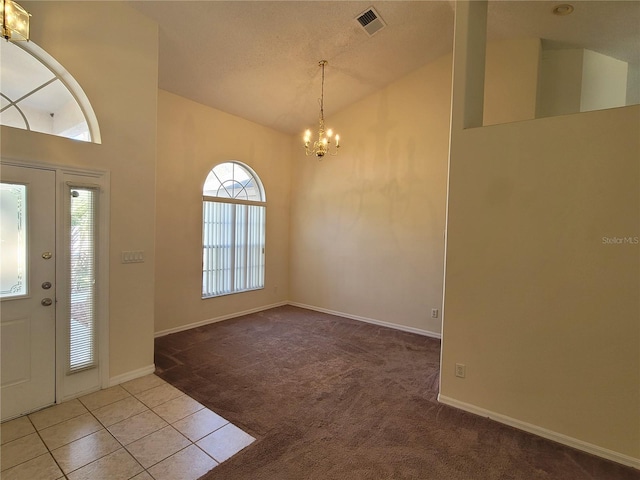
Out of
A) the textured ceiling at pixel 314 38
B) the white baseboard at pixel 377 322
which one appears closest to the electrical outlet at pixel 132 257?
the textured ceiling at pixel 314 38

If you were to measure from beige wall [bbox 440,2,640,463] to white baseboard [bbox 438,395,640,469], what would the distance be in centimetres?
1

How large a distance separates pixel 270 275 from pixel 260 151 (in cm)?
234

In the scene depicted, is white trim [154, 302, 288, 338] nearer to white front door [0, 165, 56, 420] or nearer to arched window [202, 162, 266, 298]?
arched window [202, 162, 266, 298]

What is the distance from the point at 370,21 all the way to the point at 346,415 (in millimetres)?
4119

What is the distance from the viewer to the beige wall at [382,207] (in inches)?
178

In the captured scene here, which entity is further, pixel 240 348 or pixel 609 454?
pixel 240 348

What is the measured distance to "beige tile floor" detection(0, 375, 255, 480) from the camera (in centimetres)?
193

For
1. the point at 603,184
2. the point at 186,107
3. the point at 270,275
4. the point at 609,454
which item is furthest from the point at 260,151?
the point at 609,454

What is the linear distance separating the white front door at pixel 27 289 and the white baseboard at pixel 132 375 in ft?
1.47

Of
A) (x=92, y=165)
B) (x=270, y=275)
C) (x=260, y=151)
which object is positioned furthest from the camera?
(x=270, y=275)

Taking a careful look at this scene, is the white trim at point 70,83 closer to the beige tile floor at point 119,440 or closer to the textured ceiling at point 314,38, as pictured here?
the textured ceiling at point 314,38

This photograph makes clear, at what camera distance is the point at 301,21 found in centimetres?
336

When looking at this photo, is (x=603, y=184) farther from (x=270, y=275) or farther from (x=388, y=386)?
(x=270, y=275)

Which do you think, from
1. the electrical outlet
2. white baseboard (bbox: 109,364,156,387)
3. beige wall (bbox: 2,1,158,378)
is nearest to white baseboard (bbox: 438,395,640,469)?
white baseboard (bbox: 109,364,156,387)
